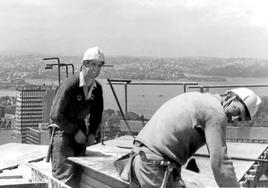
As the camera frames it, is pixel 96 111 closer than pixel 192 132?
No

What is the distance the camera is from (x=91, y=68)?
4.70m

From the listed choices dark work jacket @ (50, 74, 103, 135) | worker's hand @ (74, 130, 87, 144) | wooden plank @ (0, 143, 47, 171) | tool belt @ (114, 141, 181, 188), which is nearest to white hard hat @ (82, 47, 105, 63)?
dark work jacket @ (50, 74, 103, 135)

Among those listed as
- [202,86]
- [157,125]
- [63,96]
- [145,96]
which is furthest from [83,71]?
[145,96]


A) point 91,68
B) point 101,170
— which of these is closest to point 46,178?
point 101,170

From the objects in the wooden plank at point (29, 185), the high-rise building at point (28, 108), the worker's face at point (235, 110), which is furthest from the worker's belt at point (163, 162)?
the high-rise building at point (28, 108)

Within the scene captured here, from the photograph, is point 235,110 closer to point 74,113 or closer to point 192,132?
point 192,132

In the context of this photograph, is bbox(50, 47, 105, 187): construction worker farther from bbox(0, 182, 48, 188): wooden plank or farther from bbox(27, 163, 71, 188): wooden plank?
bbox(0, 182, 48, 188): wooden plank

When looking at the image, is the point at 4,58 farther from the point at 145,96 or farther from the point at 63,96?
the point at 63,96

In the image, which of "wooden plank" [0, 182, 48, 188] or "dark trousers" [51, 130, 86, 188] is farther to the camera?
"dark trousers" [51, 130, 86, 188]

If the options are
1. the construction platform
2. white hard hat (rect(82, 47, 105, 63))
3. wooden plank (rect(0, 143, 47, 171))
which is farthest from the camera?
wooden plank (rect(0, 143, 47, 171))

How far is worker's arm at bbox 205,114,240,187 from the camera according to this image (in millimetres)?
2994

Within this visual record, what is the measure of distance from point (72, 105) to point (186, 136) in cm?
189

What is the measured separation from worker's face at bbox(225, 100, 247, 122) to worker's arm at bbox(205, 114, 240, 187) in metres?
0.09

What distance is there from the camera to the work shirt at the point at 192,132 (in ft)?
9.86
